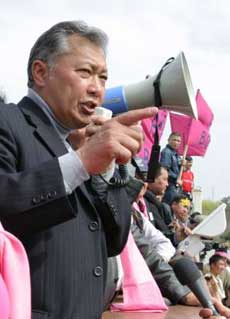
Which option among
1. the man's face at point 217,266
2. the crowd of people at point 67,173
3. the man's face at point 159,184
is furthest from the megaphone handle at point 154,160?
the man's face at point 217,266

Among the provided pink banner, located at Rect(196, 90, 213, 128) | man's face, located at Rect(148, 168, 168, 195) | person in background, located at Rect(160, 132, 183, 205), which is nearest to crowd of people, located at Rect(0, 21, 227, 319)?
man's face, located at Rect(148, 168, 168, 195)

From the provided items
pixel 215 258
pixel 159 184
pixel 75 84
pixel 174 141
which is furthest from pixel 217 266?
pixel 75 84

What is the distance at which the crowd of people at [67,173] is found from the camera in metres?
1.41

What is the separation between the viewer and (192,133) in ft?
29.1

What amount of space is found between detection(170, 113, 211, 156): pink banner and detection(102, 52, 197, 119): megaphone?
638cm

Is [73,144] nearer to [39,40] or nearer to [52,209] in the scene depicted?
[39,40]

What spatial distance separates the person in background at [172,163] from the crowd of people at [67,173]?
5.37 m

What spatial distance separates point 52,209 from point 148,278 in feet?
5.96

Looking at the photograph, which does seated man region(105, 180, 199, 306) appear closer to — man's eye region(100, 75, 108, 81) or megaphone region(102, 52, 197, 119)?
megaphone region(102, 52, 197, 119)

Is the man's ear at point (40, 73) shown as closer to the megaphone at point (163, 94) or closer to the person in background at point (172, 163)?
the megaphone at point (163, 94)

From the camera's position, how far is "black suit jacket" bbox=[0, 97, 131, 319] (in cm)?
142

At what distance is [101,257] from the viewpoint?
166cm

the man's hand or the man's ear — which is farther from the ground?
the man's ear

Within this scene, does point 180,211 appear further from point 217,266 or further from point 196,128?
point 196,128
